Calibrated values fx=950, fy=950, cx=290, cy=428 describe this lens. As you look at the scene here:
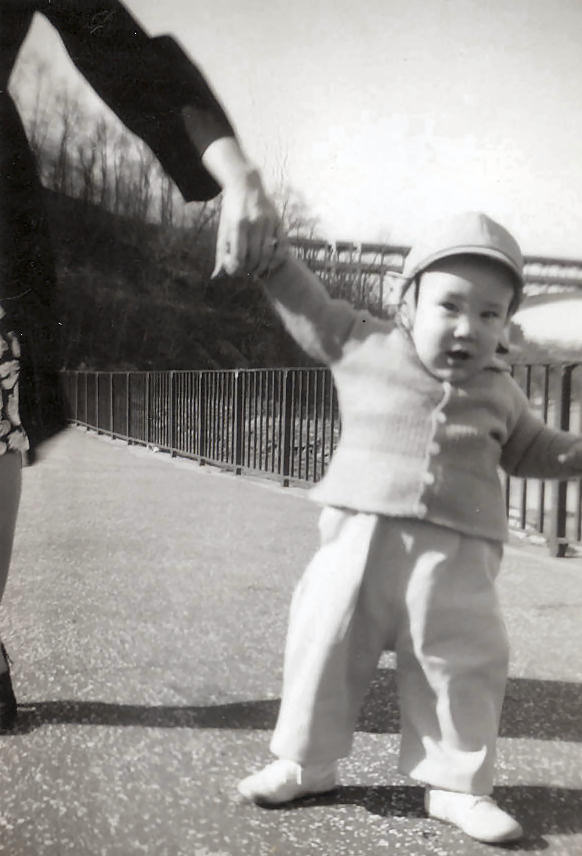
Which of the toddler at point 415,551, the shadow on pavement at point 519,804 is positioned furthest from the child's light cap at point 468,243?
the shadow on pavement at point 519,804

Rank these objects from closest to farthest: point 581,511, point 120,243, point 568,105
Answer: point 120,243
point 568,105
point 581,511

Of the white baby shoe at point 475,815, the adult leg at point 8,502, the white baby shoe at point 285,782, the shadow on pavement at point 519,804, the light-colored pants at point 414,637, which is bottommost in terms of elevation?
the shadow on pavement at point 519,804

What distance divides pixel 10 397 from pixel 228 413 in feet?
0.84

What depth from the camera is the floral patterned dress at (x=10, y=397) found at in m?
1.05

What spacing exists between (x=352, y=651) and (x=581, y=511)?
84 centimetres

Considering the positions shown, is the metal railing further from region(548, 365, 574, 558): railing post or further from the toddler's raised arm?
region(548, 365, 574, 558): railing post

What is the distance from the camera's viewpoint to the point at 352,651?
3.37 feet

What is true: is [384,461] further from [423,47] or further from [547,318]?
[423,47]

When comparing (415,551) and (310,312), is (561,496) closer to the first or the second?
(415,551)

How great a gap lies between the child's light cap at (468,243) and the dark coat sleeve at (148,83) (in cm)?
22

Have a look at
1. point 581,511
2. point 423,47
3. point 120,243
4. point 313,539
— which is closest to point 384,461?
point 313,539

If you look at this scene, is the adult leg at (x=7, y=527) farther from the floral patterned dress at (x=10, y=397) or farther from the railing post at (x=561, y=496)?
the railing post at (x=561, y=496)

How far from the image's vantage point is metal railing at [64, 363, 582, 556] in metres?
0.98

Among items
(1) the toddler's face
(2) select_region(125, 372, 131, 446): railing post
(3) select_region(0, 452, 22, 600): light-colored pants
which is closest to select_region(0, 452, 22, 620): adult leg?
(3) select_region(0, 452, 22, 600): light-colored pants
